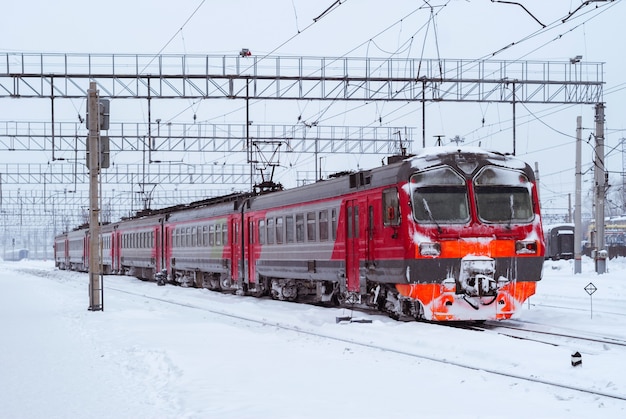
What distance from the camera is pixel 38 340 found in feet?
50.9

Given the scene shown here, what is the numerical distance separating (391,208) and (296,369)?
582cm

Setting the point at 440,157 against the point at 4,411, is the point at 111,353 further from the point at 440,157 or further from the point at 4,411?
the point at 440,157

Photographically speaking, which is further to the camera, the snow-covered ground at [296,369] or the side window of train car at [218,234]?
the side window of train car at [218,234]

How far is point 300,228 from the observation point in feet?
73.9

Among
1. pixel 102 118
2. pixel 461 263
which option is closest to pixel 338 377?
pixel 461 263

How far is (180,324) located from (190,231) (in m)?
16.8

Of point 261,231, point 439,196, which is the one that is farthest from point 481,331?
point 261,231

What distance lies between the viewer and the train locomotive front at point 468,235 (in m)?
16.2

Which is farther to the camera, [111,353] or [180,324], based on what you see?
[180,324]

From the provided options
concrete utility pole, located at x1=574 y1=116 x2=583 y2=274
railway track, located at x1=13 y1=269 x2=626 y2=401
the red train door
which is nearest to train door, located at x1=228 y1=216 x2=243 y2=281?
railway track, located at x1=13 y1=269 x2=626 y2=401

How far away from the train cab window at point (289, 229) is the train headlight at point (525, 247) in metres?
7.62

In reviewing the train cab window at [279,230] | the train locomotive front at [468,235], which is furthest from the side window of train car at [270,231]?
the train locomotive front at [468,235]

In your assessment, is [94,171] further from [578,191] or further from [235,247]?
[578,191]

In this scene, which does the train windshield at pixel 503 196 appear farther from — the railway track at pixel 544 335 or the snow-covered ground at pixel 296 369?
the snow-covered ground at pixel 296 369
